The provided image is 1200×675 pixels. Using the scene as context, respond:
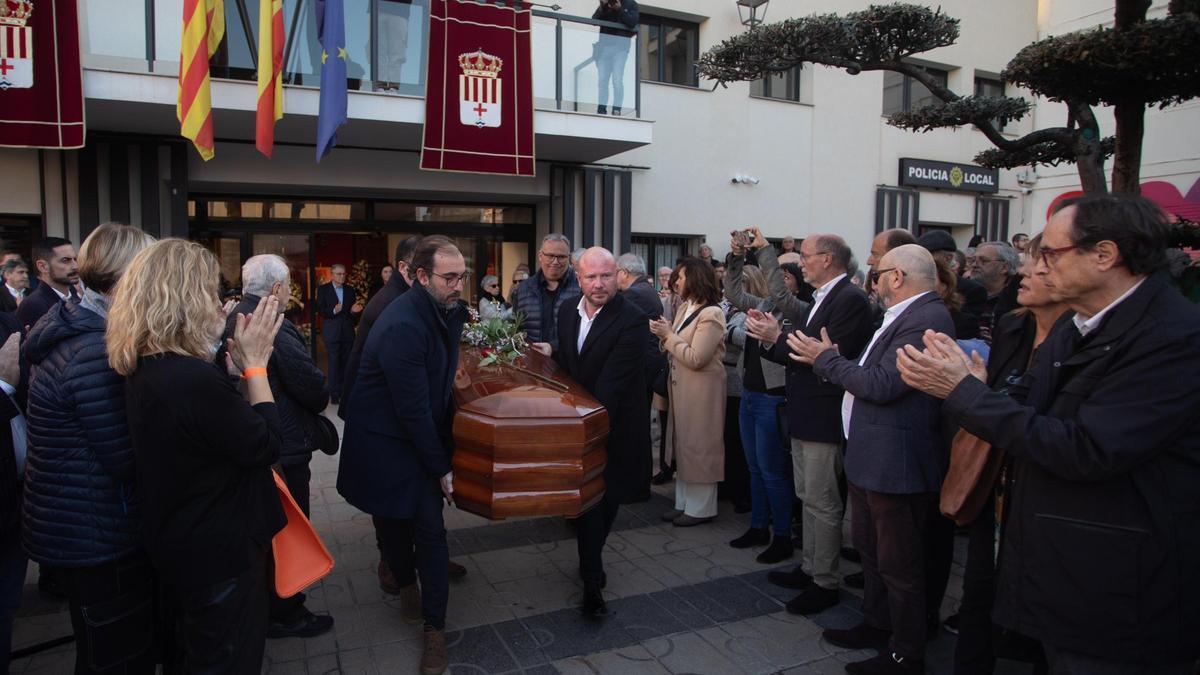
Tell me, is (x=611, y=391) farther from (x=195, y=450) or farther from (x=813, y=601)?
(x=195, y=450)

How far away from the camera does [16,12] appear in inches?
292

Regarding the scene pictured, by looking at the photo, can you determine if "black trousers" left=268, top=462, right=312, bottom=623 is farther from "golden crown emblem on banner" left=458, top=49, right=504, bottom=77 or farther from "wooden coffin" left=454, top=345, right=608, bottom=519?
"golden crown emblem on banner" left=458, top=49, right=504, bottom=77

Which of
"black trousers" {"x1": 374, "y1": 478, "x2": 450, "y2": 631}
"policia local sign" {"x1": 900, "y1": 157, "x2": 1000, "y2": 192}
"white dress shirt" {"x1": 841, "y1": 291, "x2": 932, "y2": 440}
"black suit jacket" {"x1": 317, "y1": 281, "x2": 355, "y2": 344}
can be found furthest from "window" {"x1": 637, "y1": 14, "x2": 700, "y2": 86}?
"black trousers" {"x1": 374, "y1": 478, "x2": 450, "y2": 631}

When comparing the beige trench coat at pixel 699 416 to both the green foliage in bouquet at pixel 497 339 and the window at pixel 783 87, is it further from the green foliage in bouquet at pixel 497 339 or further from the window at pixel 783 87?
the window at pixel 783 87

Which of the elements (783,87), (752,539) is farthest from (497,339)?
(783,87)

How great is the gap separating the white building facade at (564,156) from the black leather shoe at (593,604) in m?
6.97

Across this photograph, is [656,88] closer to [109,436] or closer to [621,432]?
[621,432]

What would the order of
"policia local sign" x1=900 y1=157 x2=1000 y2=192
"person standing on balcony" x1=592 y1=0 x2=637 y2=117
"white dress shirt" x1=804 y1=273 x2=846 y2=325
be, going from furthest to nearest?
"policia local sign" x1=900 y1=157 x2=1000 y2=192 < "person standing on balcony" x1=592 y1=0 x2=637 y2=117 < "white dress shirt" x1=804 y1=273 x2=846 y2=325

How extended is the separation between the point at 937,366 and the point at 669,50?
11.5 metres

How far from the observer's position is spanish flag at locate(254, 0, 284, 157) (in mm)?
7812

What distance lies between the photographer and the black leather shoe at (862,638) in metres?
3.49

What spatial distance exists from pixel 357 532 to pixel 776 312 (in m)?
3.29

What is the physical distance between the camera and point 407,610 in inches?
148

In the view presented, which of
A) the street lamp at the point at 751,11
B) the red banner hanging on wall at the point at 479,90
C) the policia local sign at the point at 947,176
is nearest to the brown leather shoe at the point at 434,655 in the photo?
the red banner hanging on wall at the point at 479,90
